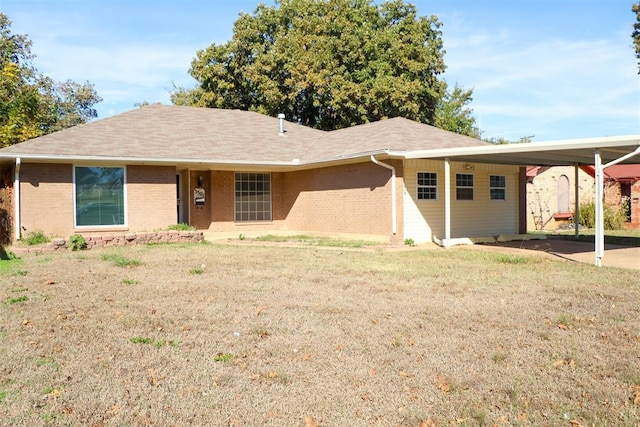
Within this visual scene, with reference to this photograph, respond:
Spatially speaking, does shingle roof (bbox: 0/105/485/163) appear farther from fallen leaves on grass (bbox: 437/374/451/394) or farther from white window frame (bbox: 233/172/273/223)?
fallen leaves on grass (bbox: 437/374/451/394)

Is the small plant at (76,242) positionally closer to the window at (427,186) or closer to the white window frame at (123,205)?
the white window frame at (123,205)

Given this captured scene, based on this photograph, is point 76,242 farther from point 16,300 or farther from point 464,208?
point 464,208

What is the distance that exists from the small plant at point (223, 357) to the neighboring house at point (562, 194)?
72.1 ft

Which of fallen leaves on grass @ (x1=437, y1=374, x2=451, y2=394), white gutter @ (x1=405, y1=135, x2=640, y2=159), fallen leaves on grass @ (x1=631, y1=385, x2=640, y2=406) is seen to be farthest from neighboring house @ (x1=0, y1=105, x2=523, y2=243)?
fallen leaves on grass @ (x1=631, y1=385, x2=640, y2=406)

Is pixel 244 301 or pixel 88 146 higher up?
pixel 88 146

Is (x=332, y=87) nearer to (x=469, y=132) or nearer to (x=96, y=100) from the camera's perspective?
(x=469, y=132)

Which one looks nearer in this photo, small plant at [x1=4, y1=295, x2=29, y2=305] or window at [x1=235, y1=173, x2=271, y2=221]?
small plant at [x1=4, y1=295, x2=29, y2=305]

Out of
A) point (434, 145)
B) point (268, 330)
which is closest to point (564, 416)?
point (268, 330)

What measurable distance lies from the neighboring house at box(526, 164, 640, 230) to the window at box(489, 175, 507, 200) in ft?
22.2

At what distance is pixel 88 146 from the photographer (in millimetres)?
15539

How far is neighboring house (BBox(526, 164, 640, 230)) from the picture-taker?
24.2 metres

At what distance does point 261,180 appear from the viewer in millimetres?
19188

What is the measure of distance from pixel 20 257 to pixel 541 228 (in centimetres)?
2143

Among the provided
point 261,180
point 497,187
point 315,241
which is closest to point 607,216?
point 497,187
